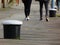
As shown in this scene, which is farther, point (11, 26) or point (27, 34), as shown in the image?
point (27, 34)

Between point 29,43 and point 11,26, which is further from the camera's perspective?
point 11,26

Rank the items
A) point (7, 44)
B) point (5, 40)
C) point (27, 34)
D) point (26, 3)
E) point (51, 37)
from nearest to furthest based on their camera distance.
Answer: point (7, 44), point (5, 40), point (51, 37), point (27, 34), point (26, 3)

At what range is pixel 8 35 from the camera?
922cm

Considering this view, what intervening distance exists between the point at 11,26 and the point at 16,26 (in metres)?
0.15

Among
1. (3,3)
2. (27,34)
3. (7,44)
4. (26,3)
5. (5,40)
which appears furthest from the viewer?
(3,3)

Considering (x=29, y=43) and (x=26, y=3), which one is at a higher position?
(x=26, y=3)

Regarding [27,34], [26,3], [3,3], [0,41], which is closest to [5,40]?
[0,41]

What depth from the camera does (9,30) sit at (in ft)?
30.2

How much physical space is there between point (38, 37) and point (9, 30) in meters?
1.06

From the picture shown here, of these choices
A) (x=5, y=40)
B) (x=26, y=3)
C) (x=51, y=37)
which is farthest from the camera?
(x=26, y=3)

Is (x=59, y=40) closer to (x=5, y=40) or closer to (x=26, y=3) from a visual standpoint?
(x=5, y=40)

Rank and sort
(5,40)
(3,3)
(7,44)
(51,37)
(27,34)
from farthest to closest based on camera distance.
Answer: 1. (3,3)
2. (27,34)
3. (51,37)
4. (5,40)
5. (7,44)

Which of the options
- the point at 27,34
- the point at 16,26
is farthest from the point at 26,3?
the point at 16,26

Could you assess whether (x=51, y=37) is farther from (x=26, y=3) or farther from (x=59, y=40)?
(x=26, y=3)
